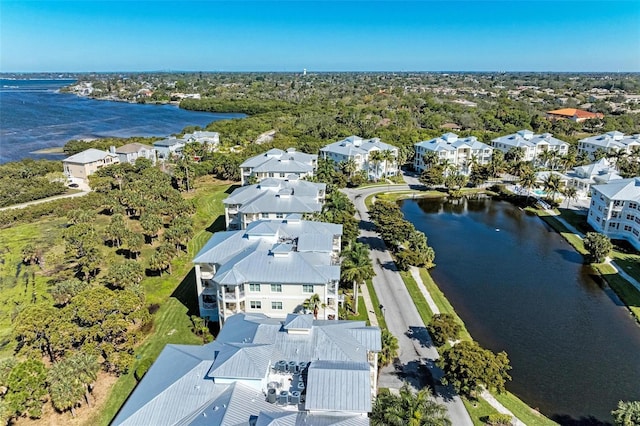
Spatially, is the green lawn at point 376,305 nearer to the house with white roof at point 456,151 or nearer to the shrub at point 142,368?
the shrub at point 142,368

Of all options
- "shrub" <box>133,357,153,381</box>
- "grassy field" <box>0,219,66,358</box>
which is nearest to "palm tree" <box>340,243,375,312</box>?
"shrub" <box>133,357,153,381</box>

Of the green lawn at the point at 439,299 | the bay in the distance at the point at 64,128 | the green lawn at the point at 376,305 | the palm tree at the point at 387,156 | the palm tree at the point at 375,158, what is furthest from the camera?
the bay in the distance at the point at 64,128

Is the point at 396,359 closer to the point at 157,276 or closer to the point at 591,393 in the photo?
the point at 591,393

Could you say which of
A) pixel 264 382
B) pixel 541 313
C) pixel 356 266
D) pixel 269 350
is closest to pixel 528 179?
pixel 541 313

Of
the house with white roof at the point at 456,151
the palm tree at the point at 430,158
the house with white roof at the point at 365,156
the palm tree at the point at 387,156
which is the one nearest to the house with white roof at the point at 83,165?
the house with white roof at the point at 365,156

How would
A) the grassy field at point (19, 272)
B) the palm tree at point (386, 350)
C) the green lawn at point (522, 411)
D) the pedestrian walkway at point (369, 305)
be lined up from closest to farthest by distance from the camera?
the green lawn at point (522, 411) < the palm tree at point (386, 350) < the pedestrian walkway at point (369, 305) < the grassy field at point (19, 272)

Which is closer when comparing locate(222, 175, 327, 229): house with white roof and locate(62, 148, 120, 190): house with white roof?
locate(222, 175, 327, 229): house with white roof

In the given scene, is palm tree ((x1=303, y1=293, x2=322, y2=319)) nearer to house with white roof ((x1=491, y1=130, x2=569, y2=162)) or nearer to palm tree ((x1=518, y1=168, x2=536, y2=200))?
palm tree ((x1=518, y1=168, x2=536, y2=200))

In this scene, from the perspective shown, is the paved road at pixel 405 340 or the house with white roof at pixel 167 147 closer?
the paved road at pixel 405 340
